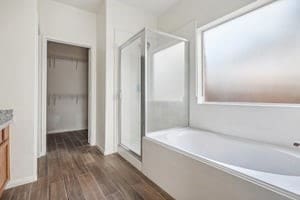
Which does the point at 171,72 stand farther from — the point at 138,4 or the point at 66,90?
the point at 66,90

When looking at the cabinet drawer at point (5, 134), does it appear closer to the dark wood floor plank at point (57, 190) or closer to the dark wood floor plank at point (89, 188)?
the dark wood floor plank at point (57, 190)

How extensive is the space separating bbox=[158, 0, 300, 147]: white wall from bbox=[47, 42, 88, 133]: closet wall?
2.99 m

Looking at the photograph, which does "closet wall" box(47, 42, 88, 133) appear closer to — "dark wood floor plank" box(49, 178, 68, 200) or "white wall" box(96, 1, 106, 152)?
"white wall" box(96, 1, 106, 152)

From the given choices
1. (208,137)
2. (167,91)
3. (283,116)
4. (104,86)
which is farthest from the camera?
(104,86)

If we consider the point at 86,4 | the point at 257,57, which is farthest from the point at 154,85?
the point at 86,4

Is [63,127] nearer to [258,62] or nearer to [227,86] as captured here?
[227,86]

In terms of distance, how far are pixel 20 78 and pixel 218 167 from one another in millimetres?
2163

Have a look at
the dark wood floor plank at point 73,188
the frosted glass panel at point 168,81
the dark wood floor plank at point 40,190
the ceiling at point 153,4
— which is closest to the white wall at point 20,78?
the dark wood floor plank at point 40,190

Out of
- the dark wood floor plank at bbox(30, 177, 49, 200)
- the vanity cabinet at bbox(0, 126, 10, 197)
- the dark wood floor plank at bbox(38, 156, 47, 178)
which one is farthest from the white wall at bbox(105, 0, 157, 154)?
the vanity cabinet at bbox(0, 126, 10, 197)

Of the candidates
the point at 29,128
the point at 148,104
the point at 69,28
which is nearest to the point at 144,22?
the point at 69,28

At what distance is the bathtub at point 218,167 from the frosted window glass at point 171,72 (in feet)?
2.07

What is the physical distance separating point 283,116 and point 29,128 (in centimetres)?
270

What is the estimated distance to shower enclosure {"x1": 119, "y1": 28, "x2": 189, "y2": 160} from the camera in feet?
7.49

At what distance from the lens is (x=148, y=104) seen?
7.47 feet
